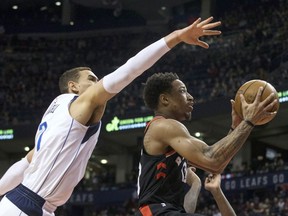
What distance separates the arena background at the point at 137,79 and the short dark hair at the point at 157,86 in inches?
541

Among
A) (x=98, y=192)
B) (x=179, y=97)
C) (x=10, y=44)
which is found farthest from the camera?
(x=10, y=44)

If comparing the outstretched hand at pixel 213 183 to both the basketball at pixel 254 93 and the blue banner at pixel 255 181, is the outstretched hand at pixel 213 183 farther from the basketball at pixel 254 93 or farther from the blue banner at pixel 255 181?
the blue banner at pixel 255 181

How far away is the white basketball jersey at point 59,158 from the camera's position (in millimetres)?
4488

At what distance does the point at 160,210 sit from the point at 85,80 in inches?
45.9

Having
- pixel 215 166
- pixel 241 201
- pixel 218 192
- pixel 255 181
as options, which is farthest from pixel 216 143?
pixel 255 181

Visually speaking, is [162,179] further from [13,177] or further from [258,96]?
[13,177]

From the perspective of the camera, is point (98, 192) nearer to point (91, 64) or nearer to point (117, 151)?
point (117, 151)

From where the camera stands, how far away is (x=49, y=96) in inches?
1123

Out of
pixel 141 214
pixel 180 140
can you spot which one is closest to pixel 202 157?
pixel 180 140

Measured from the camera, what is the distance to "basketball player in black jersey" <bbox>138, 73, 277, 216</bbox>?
4.38 meters

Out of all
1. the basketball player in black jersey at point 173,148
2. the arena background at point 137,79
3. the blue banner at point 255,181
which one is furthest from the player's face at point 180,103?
the blue banner at point 255,181

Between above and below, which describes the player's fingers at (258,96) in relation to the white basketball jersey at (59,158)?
above

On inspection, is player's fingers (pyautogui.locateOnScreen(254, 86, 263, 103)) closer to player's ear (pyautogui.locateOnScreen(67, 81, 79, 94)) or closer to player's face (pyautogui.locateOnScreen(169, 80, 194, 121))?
player's face (pyautogui.locateOnScreen(169, 80, 194, 121))

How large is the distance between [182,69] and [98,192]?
6351 millimetres
